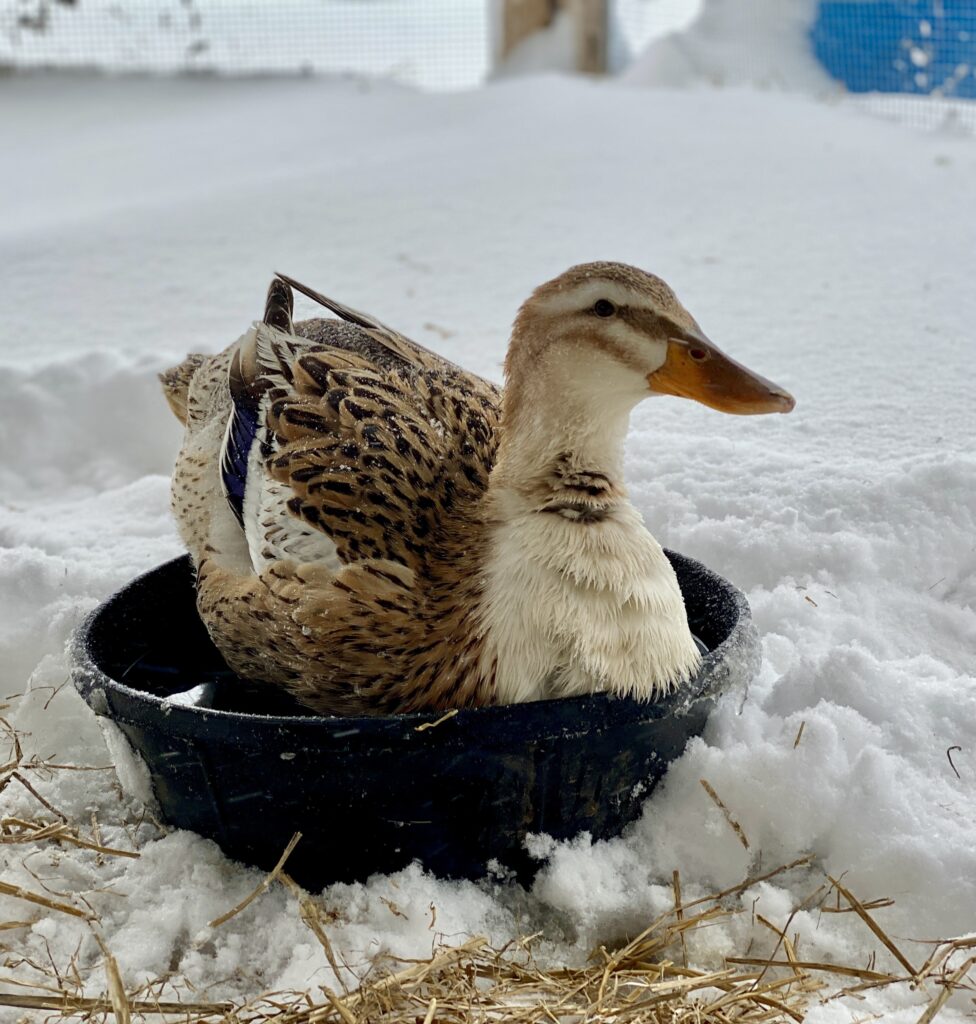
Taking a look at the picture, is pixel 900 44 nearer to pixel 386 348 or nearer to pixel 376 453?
pixel 386 348

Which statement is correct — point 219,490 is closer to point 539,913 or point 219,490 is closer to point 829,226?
point 539,913

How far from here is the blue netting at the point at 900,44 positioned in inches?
293

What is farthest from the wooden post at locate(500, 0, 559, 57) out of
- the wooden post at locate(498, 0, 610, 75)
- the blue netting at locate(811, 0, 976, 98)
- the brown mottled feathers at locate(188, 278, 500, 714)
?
the brown mottled feathers at locate(188, 278, 500, 714)

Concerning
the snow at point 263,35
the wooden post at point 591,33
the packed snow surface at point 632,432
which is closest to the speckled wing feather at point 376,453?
the packed snow surface at point 632,432

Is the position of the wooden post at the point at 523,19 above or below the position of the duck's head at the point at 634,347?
above

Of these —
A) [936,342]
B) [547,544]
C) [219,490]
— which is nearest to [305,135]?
[936,342]

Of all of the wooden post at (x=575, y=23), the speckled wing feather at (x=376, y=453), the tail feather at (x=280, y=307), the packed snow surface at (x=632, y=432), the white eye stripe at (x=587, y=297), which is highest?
the wooden post at (x=575, y=23)

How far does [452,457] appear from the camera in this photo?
7.06ft

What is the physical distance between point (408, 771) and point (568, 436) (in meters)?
0.59

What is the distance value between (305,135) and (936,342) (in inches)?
171

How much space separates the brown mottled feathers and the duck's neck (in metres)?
0.13

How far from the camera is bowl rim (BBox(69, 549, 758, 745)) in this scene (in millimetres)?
1771

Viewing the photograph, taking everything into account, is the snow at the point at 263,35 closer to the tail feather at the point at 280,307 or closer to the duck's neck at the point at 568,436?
the tail feather at the point at 280,307

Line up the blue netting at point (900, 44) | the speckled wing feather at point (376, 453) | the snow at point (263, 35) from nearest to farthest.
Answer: the speckled wing feather at point (376, 453) → the blue netting at point (900, 44) → the snow at point (263, 35)
